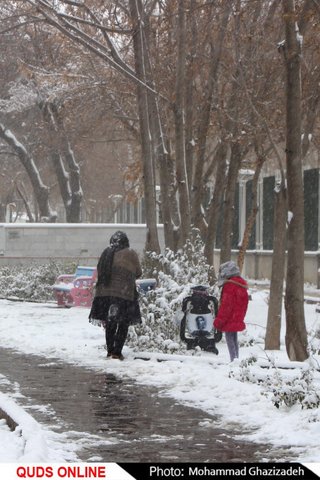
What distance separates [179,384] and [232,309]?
6.48 feet

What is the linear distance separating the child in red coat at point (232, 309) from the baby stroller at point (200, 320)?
1.09 m

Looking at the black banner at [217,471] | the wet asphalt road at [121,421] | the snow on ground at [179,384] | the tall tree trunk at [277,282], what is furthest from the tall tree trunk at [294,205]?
the black banner at [217,471]

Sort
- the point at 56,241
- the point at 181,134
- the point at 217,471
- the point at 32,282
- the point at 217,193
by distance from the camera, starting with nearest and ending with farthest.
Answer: the point at 217,471 < the point at 181,134 < the point at 217,193 < the point at 32,282 < the point at 56,241

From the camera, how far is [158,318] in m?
15.6

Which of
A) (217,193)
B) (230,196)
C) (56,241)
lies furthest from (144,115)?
(56,241)

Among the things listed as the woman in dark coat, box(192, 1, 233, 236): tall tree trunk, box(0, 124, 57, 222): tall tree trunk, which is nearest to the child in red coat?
the woman in dark coat

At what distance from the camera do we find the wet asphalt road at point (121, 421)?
8289 millimetres

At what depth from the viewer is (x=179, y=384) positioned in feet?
40.2

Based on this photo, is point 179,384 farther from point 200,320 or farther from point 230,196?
point 230,196

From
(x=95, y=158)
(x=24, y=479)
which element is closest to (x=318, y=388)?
(x=24, y=479)

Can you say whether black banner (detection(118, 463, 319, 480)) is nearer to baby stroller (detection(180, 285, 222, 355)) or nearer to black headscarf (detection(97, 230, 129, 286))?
black headscarf (detection(97, 230, 129, 286))

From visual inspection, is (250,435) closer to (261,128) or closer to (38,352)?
(38,352)

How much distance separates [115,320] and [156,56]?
24.8 ft

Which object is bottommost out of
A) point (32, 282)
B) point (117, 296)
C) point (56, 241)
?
point (32, 282)
